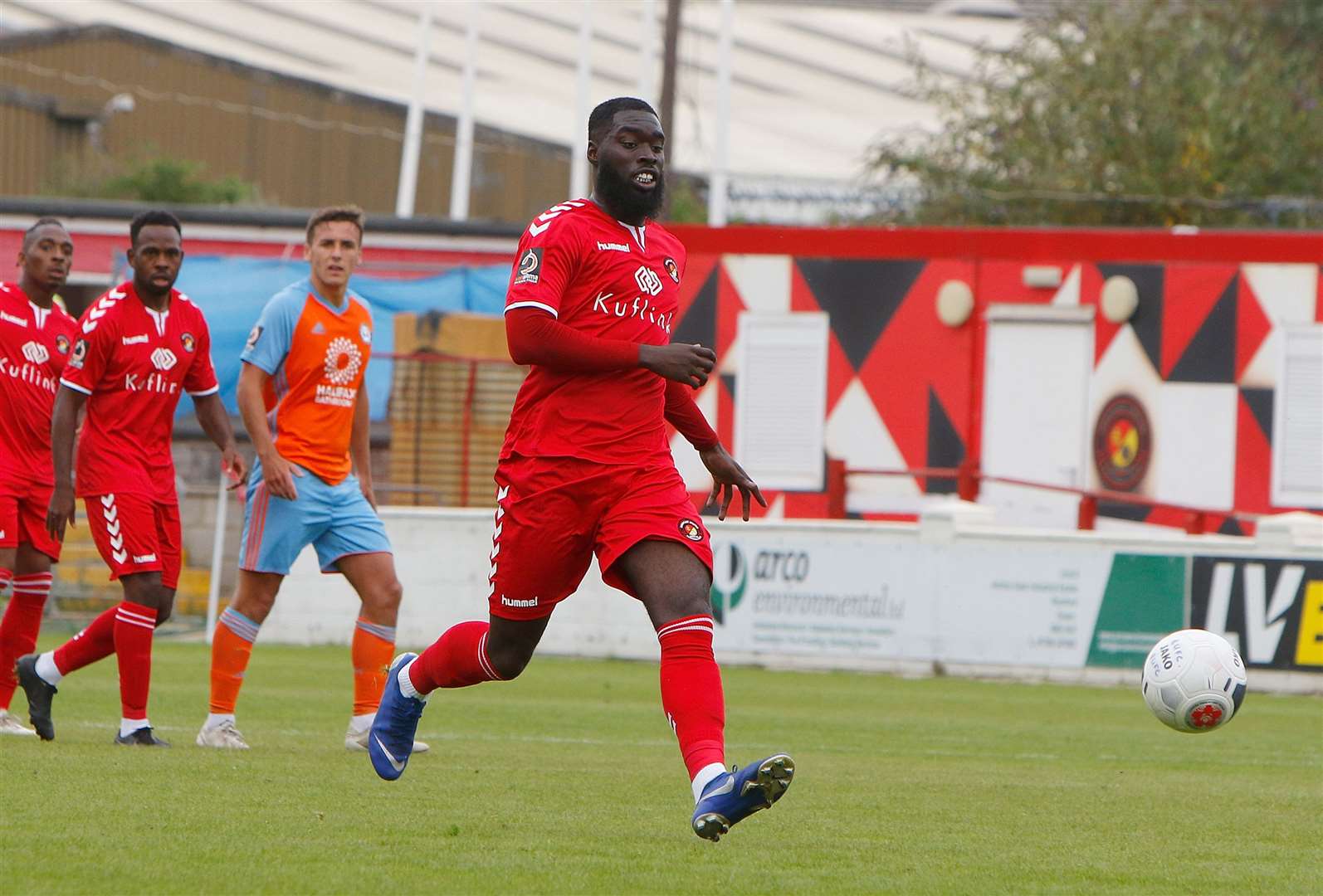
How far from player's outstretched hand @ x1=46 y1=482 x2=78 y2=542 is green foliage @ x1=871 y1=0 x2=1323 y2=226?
23.1 meters

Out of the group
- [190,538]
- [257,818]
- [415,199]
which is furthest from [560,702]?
[415,199]

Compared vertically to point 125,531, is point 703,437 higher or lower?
higher

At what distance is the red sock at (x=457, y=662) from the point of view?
6723mm

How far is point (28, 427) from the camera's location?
977cm

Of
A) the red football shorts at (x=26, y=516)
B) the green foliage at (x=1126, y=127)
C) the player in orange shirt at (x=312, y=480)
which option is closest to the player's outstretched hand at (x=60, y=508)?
the red football shorts at (x=26, y=516)

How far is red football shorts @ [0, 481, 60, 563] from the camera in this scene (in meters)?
9.57

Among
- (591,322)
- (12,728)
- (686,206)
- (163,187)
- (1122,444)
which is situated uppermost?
(686,206)

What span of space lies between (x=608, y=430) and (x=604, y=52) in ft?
122

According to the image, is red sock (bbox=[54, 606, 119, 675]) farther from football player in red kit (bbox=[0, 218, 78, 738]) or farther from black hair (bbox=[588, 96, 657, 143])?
black hair (bbox=[588, 96, 657, 143])

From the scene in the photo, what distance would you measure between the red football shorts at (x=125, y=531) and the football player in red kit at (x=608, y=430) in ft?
9.62

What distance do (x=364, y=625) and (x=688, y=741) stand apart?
3769mm

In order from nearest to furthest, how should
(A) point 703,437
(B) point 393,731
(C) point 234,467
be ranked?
(A) point 703,437 < (B) point 393,731 < (C) point 234,467

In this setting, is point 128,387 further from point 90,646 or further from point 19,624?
point 19,624

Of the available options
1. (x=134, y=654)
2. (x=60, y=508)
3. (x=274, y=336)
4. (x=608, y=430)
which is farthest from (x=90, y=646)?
(x=608, y=430)
